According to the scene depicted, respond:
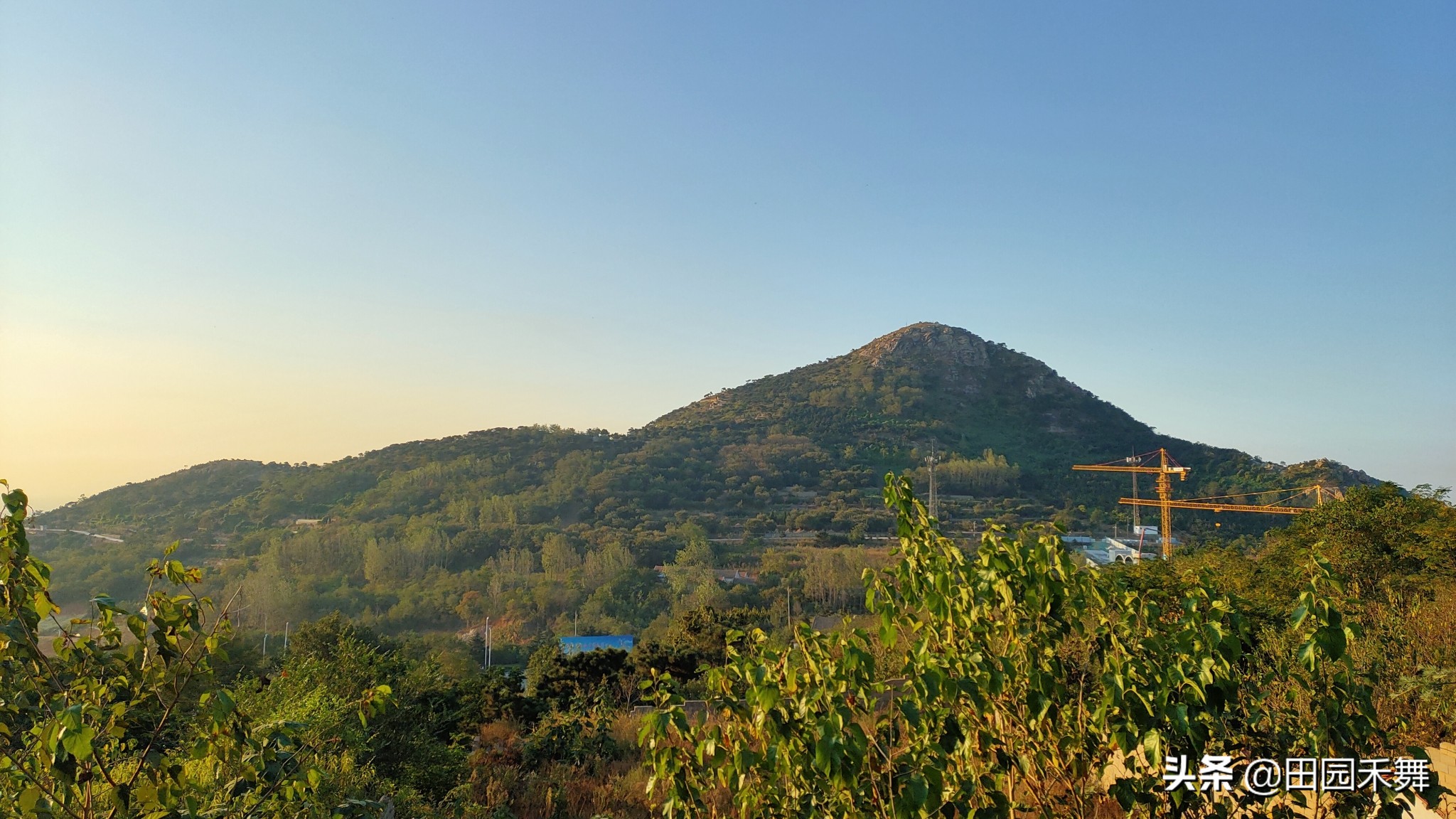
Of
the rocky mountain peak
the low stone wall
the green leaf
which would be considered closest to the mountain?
the rocky mountain peak

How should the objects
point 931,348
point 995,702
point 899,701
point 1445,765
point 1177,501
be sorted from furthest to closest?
point 931,348 < point 1177,501 < point 1445,765 < point 995,702 < point 899,701

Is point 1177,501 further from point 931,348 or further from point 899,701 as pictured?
point 899,701

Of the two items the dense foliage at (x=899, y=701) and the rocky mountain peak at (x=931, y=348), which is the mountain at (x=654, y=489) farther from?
the dense foliage at (x=899, y=701)

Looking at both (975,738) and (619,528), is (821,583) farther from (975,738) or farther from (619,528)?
(975,738)

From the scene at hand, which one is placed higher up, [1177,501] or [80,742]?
[80,742]

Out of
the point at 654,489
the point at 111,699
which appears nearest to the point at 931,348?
the point at 654,489

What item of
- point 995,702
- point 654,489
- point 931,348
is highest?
point 931,348

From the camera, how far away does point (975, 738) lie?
2.45 metres

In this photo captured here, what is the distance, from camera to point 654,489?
2191 inches

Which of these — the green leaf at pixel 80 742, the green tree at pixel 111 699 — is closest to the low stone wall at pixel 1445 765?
the green tree at pixel 111 699

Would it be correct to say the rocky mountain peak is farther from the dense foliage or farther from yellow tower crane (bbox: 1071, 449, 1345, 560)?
the dense foliage

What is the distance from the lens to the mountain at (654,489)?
4044cm

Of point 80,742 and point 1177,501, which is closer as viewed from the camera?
point 80,742

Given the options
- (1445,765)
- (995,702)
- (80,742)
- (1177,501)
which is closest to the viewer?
(80,742)
